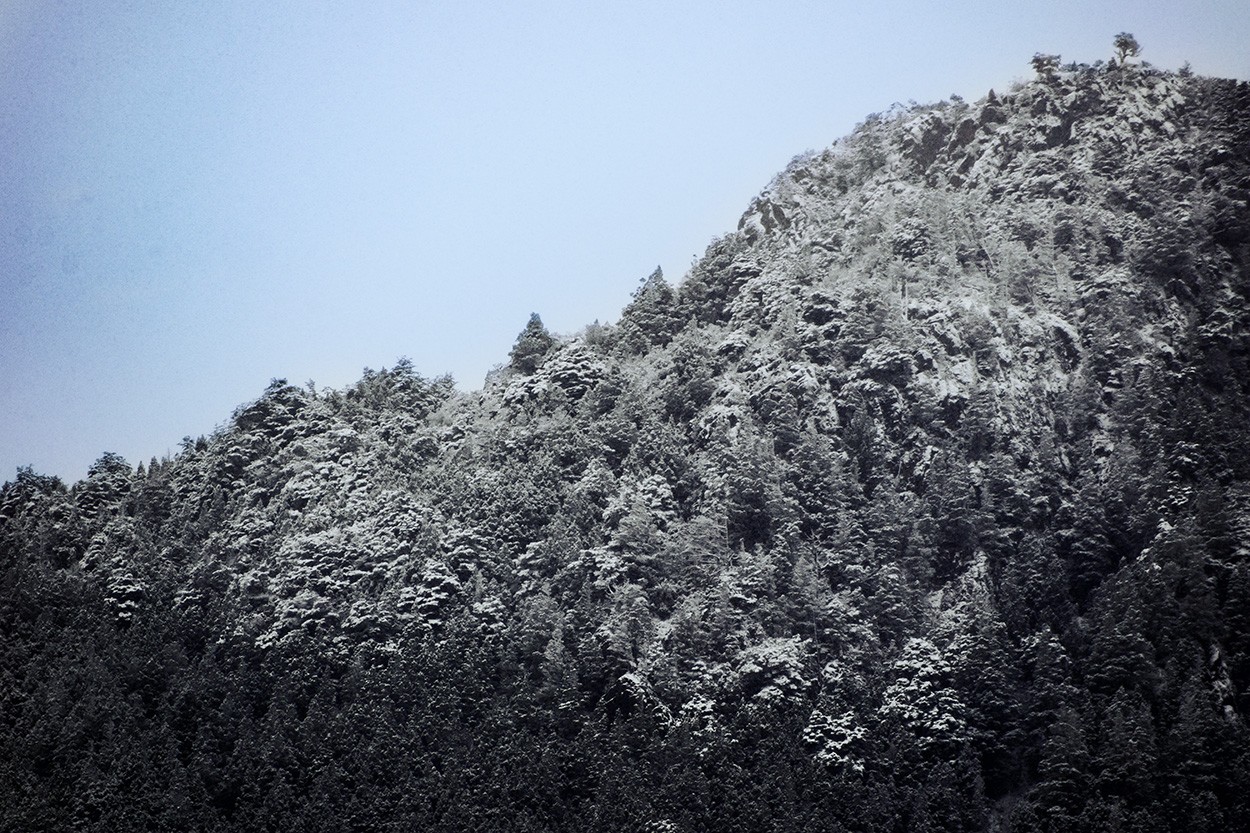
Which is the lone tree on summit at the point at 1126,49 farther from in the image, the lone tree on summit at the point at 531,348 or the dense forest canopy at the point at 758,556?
the lone tree on summit at the point at 531,348

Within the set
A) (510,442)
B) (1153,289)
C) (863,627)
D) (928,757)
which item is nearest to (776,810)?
(928,757)

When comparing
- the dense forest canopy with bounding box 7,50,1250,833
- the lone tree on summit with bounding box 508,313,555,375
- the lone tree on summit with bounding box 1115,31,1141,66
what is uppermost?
the lone tree on summit with bounding box 1115,31,1141,66

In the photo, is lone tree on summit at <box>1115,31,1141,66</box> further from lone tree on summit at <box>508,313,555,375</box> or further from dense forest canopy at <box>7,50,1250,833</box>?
lone tree on summit at <box>508,313,555,375</box>

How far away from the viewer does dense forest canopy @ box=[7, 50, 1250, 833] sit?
7181cm

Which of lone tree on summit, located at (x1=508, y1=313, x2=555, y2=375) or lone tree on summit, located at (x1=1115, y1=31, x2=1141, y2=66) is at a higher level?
lone tree on summit, located at (x1=1115, y1=31, x2=1141, y2=66)

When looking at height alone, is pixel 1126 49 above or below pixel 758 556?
above

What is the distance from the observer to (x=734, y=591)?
83438mm

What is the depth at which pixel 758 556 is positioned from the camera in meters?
86.1

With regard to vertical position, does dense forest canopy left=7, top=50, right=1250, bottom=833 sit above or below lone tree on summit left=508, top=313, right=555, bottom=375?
below

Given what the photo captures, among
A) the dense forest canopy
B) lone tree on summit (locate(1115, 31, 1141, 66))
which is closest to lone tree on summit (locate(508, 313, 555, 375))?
the dense forest canopy

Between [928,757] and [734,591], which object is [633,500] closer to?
[734,591]

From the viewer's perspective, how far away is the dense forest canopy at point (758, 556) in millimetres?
71812

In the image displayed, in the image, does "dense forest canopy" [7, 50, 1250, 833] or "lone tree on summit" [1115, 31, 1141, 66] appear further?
"lone tree on summit" [1115, 31, 1141, 66]

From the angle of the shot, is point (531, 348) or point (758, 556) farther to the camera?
point (531, 348)
